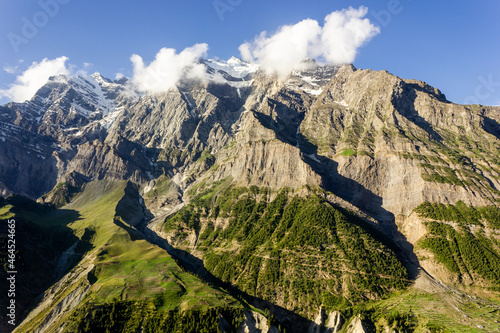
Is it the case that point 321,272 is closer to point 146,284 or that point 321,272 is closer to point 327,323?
point 327,323

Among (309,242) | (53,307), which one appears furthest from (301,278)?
(53,307)

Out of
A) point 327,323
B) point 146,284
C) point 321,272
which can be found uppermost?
point 321,272

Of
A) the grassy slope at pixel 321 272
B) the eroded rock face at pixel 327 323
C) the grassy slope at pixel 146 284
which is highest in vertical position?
the grassy slope at pixel 321 272

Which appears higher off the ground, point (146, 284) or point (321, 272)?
point (321, 272)

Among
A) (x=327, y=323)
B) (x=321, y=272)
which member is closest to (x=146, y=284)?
(x=327, y=323)

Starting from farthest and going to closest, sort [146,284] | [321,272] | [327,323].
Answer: [321,272], [146,284], [327,323]

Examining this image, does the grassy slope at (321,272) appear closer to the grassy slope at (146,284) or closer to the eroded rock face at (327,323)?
the eroded rock face at (327,323)

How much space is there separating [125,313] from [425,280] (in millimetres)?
165094

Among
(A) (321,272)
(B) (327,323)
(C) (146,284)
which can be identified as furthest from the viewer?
(A) (321,272)

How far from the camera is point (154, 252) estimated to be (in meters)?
192

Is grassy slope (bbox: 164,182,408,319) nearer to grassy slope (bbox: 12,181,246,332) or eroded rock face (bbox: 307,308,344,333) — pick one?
eroded rock face (bbox: 307,308,344,333)

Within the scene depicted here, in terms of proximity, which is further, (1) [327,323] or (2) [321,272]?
(2) [321,272]

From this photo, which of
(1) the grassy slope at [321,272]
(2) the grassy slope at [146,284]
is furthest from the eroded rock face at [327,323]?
(2) the grassy slope at [146,284]

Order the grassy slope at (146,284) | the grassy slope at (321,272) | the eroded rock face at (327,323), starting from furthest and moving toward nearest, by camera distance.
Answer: the grassy slope at (321,272) → the eroded rock face at (327,323) → the grassy slope at (146,284)
